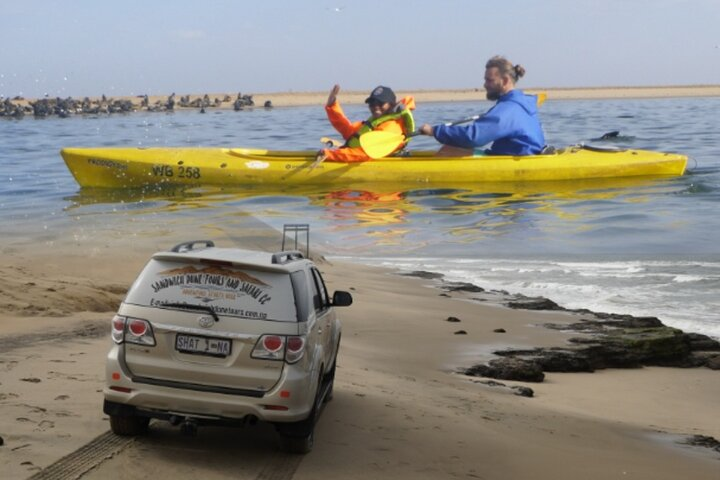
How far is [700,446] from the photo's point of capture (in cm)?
739

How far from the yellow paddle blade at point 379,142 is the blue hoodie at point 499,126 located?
2.96 ft

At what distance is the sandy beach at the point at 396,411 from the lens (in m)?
5.90

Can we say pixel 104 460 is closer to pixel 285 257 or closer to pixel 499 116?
pixel 285 257

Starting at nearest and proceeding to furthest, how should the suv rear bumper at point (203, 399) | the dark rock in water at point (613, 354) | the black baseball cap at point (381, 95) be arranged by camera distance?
1. the suv rear bumper at point (203, 399)
2. the dark rock in water at point (613, 354)
3. the black baseball cap at point (381, 95)

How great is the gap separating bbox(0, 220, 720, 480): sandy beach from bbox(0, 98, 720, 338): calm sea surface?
2526mm

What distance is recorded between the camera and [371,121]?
22781 millimetres

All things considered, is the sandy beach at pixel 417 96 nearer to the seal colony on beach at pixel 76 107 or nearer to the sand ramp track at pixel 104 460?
the seal colony on beach at pixel 76 107

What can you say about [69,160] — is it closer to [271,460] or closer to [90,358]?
[90,358]

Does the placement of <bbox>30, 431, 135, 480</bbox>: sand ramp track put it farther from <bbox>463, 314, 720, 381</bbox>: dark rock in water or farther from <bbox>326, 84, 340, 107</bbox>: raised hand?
<bbox>326, 84, 340, 107</bbox>: raised hand

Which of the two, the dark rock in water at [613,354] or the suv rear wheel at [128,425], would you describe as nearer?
the suv rear wheel at [128,425]

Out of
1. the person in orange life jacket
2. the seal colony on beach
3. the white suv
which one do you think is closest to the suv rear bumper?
the white suv

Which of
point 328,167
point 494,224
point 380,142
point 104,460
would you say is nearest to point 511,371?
point 104,460

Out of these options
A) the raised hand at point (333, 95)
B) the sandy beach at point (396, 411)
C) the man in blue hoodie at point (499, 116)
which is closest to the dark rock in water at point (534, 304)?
the sandy beach at point (396, 411)

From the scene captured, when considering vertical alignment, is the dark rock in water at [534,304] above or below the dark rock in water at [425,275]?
above
